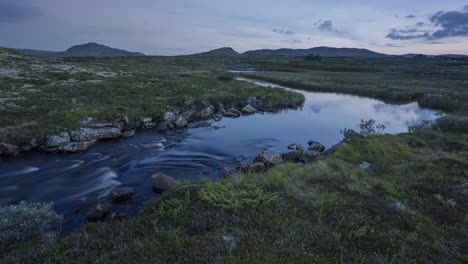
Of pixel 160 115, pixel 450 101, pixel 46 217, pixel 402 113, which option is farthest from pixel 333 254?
pixel 450 101

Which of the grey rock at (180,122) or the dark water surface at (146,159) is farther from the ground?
the grey rock at (180,122)

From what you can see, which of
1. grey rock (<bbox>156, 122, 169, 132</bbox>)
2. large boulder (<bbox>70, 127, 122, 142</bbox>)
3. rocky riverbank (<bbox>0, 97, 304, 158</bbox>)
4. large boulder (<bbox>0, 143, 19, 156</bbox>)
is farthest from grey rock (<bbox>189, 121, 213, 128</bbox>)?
large boulder (<bbox>0, 143, 19, 156</bbox>)

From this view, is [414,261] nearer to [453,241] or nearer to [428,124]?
[453,241]

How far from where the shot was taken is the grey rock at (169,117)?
2451 cm

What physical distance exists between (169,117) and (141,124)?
2.81 m

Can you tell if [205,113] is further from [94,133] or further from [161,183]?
[161,183]

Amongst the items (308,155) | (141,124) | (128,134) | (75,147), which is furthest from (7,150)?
(308,155)

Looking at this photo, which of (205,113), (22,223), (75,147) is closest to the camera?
(22,223)

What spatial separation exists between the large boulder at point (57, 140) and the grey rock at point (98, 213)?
28.6 ft

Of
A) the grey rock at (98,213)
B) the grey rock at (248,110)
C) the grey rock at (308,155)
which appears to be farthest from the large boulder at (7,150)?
the grey rock at (248,110)

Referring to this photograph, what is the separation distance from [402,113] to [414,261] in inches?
1251

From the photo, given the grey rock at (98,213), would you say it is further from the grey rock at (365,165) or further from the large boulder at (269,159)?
the grey rock at (365,165)

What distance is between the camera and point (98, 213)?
33.5ft

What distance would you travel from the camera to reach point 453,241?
691 cm
